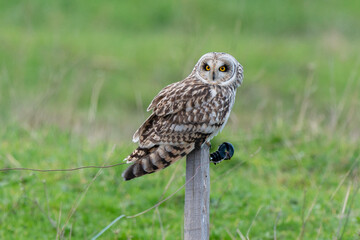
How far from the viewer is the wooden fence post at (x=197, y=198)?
3.52 meters

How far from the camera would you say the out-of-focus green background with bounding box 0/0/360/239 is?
214 inches

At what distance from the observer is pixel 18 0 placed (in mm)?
19688

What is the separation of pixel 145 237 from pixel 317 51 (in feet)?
49.8

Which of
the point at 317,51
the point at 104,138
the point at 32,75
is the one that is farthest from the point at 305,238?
the point at 317,51

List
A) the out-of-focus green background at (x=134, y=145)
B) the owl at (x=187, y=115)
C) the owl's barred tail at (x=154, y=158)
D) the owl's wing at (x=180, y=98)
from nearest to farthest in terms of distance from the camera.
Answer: the owl's barred tail at (x=154, y=158) < the owl at (x=187, y=115) < the owl's wing at (x=180, y=98) < the out-of-focus green background at (x=134, y=145)

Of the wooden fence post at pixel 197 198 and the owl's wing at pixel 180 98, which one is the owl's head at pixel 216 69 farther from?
the wooden fence post at pixel 197 198

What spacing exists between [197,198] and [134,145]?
11.1ft

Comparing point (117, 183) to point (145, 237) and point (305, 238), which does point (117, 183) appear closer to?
point (145, 237)

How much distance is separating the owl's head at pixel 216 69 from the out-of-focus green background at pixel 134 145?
844 millimetres

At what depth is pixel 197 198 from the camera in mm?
3539

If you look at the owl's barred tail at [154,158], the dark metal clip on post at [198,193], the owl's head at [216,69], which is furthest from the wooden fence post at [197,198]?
the owl's head at [216,69]

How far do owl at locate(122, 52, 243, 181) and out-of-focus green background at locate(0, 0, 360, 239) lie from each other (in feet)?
2.32

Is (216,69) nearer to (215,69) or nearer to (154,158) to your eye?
(215,69)

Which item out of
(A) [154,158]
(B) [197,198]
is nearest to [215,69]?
(A) [154,158]
